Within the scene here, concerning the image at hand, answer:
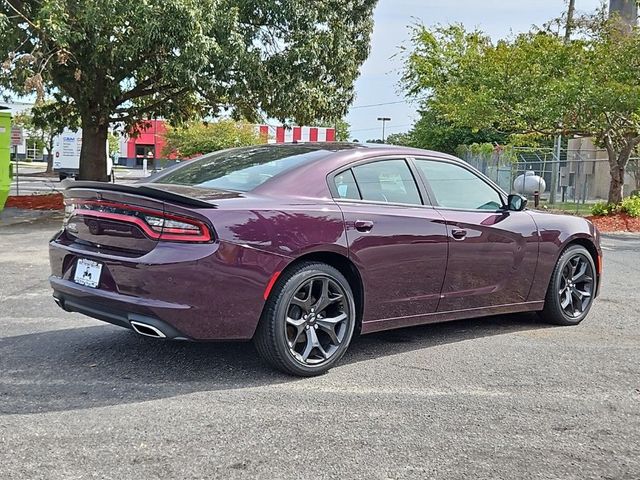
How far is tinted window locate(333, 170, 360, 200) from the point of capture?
16.1ft

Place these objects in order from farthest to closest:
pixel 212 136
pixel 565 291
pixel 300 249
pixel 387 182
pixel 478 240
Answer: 1. pixel 212 136
2. pixel 565 291
3. pixel 478 240
4. pixel 387 182
5. pixel 300 249

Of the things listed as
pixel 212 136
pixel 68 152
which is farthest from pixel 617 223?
pixel 212 136

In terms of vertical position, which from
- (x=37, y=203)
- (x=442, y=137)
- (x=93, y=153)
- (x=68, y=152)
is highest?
(x=442, y=137)

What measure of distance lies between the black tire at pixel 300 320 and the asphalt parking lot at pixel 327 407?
0.13m

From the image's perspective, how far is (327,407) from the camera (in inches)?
159

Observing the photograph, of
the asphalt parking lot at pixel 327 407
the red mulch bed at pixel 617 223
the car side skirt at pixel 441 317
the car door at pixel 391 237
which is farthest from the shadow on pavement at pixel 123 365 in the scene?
the red mulch bed at pixel 617 223

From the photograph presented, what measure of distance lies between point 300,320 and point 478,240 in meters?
1.74

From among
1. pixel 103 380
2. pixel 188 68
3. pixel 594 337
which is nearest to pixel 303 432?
pixel 103 380

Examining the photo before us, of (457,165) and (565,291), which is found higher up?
(457,165)

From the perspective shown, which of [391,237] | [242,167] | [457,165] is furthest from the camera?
[457,165]

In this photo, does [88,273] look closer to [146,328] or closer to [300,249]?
[146,328]

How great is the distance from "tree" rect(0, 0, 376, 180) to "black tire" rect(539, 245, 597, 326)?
32.2ft

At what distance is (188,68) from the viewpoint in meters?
14.3

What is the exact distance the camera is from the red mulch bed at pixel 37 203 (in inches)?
717
